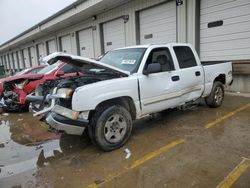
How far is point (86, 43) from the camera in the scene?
54.5 ft

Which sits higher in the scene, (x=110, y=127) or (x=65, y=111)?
(x=65, y=111)

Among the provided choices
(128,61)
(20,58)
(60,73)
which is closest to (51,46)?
(20,58)

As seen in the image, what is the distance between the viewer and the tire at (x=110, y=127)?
12.3ft

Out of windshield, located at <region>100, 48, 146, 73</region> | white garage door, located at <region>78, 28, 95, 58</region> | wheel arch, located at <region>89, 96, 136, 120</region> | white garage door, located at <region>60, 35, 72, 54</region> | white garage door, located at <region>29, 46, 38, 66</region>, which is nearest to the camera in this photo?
wheel arch, located at <region>89, 96, 136, 120</region>

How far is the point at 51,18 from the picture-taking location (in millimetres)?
17672

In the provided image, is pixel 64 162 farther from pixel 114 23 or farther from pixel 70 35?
pixel 70 35

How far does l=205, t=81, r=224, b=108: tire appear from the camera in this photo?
6.28 meters

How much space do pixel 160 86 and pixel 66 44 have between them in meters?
16.6

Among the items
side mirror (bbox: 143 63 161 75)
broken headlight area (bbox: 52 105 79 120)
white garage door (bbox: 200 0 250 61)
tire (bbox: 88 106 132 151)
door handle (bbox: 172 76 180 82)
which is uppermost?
white garage door (bbox: 200 0 250 61)

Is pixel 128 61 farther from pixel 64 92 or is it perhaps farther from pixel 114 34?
pixel 114 34

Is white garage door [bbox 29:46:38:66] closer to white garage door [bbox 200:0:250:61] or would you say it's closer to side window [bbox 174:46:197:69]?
white garage door [bbox 200:0:250:61]

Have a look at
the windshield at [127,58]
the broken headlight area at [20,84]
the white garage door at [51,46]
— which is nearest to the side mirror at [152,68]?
the windshield at [127,58]

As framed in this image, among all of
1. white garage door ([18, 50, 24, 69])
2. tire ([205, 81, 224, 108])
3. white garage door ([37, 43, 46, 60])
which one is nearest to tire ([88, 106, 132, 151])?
tire ([205, 81, 224, 108])

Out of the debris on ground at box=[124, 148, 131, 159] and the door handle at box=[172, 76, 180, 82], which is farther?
the door handle at box=[172, 76, 180, 82]
